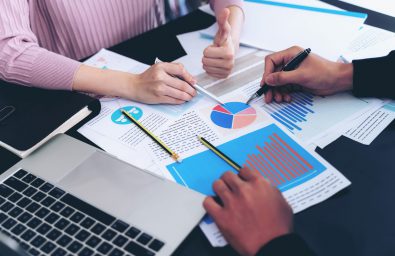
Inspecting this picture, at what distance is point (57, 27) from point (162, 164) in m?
0.68

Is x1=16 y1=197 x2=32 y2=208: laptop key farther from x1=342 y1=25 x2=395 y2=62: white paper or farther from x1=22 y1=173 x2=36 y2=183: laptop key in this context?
x1=342 y1=25 x2=395 y2=62: white paper

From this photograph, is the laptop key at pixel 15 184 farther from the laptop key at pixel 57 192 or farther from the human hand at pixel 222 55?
the human hand at pixel 222 55

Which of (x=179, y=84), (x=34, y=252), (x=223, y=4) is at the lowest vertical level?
(x=34, y=252)

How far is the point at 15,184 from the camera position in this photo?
0.65 metres

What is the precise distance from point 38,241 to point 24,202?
0.31ft

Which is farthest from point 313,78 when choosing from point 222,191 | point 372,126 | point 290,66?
point 222,191

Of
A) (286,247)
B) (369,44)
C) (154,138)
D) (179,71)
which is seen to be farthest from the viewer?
(369,44)

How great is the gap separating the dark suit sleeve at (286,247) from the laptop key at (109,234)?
23 centimetres

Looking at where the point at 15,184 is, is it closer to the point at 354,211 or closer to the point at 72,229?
the point at 72,229

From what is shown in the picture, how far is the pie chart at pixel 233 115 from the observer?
0.76 m

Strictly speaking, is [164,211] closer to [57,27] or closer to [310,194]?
[310,194]

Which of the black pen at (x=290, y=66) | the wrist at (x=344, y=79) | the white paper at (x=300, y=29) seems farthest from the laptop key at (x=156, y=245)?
the white paper at (x=300, y=29)

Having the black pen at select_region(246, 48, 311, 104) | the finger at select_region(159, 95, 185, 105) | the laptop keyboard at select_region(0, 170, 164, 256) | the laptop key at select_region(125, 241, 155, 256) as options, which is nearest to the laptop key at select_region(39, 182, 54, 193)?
the laptop keyboard at select_region(0, 170, 164, 256)

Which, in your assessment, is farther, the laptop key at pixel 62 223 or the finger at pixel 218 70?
the finger at pixel 218 70
